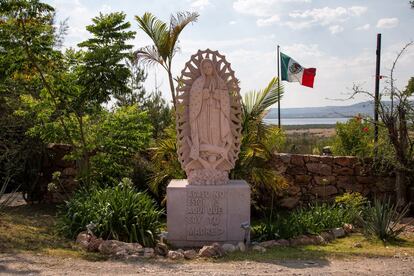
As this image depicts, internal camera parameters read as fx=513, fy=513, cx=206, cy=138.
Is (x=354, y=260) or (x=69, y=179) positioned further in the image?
(x=69, y=179)

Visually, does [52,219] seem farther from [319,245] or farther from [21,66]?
[319,245]

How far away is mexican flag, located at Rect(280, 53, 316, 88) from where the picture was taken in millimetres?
14820

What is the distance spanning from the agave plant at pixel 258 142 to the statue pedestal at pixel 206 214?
1770 millimetres

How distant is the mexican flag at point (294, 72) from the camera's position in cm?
1482

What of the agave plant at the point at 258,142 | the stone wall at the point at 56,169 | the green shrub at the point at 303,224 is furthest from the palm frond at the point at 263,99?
the stone wall at the point at 56,169

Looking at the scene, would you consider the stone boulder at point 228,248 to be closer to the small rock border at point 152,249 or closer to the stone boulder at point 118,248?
the small rock border at point 152,249

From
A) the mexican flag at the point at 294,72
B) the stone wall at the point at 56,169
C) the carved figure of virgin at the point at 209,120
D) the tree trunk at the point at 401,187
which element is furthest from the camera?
the mexican flag at the point at 294,72

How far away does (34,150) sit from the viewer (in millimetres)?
11117

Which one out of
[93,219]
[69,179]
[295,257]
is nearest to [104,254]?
[93,219]

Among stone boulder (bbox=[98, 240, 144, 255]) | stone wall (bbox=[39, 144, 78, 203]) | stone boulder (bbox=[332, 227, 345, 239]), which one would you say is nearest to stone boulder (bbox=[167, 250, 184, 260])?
stone boulder (bbox=[98, 240, 144, 255])

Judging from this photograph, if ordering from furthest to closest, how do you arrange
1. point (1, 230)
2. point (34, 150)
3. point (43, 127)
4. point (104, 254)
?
point (34, 150), point (43, 127), point (1, 230), point (104, 254)

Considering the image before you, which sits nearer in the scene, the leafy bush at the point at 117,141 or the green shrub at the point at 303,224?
the green shrub at the point at 303,224

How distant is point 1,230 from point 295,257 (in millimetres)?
4077

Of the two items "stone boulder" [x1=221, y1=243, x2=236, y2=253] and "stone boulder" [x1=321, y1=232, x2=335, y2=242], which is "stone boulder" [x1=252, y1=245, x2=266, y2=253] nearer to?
"stone boulder" [x1=221, y1=243, x2=236, y2=253]
